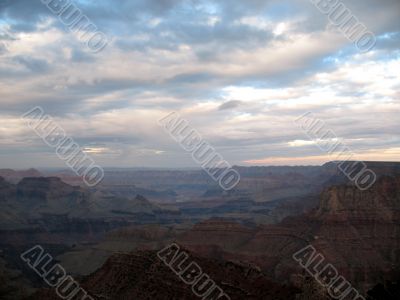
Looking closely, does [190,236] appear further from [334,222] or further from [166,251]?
[166,251]

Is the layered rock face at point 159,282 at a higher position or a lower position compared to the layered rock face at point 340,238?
lower

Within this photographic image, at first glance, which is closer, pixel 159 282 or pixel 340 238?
pixel 159 282

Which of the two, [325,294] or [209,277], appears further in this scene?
[209,277]

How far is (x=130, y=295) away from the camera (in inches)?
1901

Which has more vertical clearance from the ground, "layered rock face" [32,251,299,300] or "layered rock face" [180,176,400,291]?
"layered rock face" [180,176,400,291]

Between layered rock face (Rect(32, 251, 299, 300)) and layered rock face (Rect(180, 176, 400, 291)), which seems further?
layered rock face (Rect(180, 176, 400, 291))

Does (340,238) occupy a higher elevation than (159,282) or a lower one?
higher

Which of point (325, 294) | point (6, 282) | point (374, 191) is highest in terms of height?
point (374, 191)

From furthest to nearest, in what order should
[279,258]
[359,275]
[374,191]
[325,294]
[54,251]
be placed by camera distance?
[54,251]
[374,191]
[279,258]
[359,275]
[325,294]

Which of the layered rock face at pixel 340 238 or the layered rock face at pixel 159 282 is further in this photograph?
the layered rock face at pixel 340 238

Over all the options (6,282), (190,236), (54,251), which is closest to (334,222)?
(190,236)

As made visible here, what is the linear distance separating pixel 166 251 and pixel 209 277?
24.1ft

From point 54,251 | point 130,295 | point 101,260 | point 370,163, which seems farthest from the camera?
point 370,163

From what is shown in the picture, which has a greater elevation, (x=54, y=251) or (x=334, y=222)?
(x=334, y=222)
